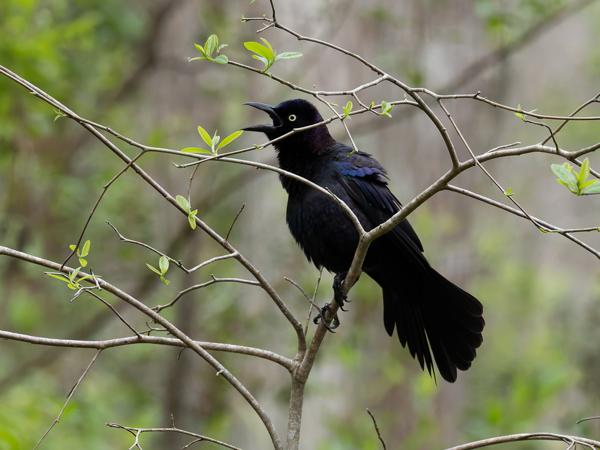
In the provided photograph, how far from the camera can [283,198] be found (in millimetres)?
8695

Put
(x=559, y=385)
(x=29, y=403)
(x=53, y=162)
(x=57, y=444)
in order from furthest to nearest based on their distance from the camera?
1. (x=53, y=162)
2. (x=57, y=444)
3. (x=559, y=385)
4. (x=29, y=403)

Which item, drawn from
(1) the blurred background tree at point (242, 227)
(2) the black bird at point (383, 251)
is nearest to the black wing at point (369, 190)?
(2) the black bird at point (383, 251)

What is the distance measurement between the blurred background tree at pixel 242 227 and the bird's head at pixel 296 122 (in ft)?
6.30

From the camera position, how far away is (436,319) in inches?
172

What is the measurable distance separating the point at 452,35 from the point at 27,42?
415cm

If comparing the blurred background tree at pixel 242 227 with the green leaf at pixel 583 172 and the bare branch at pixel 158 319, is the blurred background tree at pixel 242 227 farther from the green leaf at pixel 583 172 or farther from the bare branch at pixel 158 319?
A: the green leaf at pixel 583 172

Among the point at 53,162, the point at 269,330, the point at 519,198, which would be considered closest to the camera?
the point at 53,162

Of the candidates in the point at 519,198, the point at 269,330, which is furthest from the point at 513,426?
the point at 519,198

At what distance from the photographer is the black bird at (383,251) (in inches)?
167

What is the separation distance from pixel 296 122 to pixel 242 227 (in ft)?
13.0

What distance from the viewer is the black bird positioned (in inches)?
167

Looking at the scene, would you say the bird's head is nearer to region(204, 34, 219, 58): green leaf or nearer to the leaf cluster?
region(204, 34, 219, 58): green leaf

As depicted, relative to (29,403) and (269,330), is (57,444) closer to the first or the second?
(29,403)

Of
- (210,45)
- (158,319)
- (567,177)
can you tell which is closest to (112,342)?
(158,319)
